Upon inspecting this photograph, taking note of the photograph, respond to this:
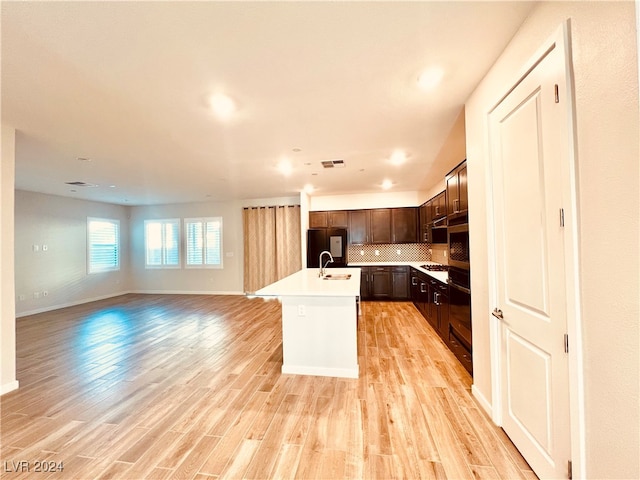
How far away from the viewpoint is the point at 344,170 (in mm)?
4605

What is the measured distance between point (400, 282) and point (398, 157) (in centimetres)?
326

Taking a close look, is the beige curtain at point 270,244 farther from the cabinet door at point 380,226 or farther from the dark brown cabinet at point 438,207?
the dark brown cabinet at point 438,207

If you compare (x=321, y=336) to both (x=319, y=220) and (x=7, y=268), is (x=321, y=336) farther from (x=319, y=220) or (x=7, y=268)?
(x=319, y=220)

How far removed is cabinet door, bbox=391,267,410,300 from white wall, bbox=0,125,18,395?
5.96m

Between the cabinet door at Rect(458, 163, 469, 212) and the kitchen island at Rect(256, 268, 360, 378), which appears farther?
the kitchen island at Rect(256, 268, 360, 378)

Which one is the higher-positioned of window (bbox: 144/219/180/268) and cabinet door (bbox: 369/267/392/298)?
window (bbox: 144/219/180/268)

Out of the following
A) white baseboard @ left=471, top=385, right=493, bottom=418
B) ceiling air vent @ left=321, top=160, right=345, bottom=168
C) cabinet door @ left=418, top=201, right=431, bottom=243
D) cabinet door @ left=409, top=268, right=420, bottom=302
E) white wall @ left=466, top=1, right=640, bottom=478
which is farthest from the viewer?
cabinet door @ left=418, top=201, right=431, bottom=243

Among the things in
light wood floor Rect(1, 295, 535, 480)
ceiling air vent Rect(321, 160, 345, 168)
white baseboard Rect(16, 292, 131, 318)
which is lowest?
light wood floor Rect(1, 295, 535, 480)

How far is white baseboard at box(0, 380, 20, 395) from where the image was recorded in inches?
99.8

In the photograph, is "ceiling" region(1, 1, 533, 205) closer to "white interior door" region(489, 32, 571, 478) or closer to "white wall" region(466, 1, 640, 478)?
"white interior door" region(489, 32, 571, 478)

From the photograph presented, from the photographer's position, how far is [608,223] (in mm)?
982

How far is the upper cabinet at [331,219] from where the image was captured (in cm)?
674

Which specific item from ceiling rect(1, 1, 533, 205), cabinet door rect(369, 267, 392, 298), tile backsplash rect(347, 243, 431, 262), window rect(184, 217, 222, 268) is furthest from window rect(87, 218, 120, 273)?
cabinet door rect(369, 267, 392, 298)

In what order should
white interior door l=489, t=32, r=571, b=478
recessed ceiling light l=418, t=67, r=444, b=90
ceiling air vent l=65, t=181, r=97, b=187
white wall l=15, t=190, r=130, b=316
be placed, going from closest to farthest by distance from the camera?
white interior door l=489, t=32, r=571, b=478 < recessed ceiling light l=418, t=67, r=444, b=90 < ceiling air vent l=65, t=181, r=97, b=187 < white wall l=15, t=190, r=130, b=316
